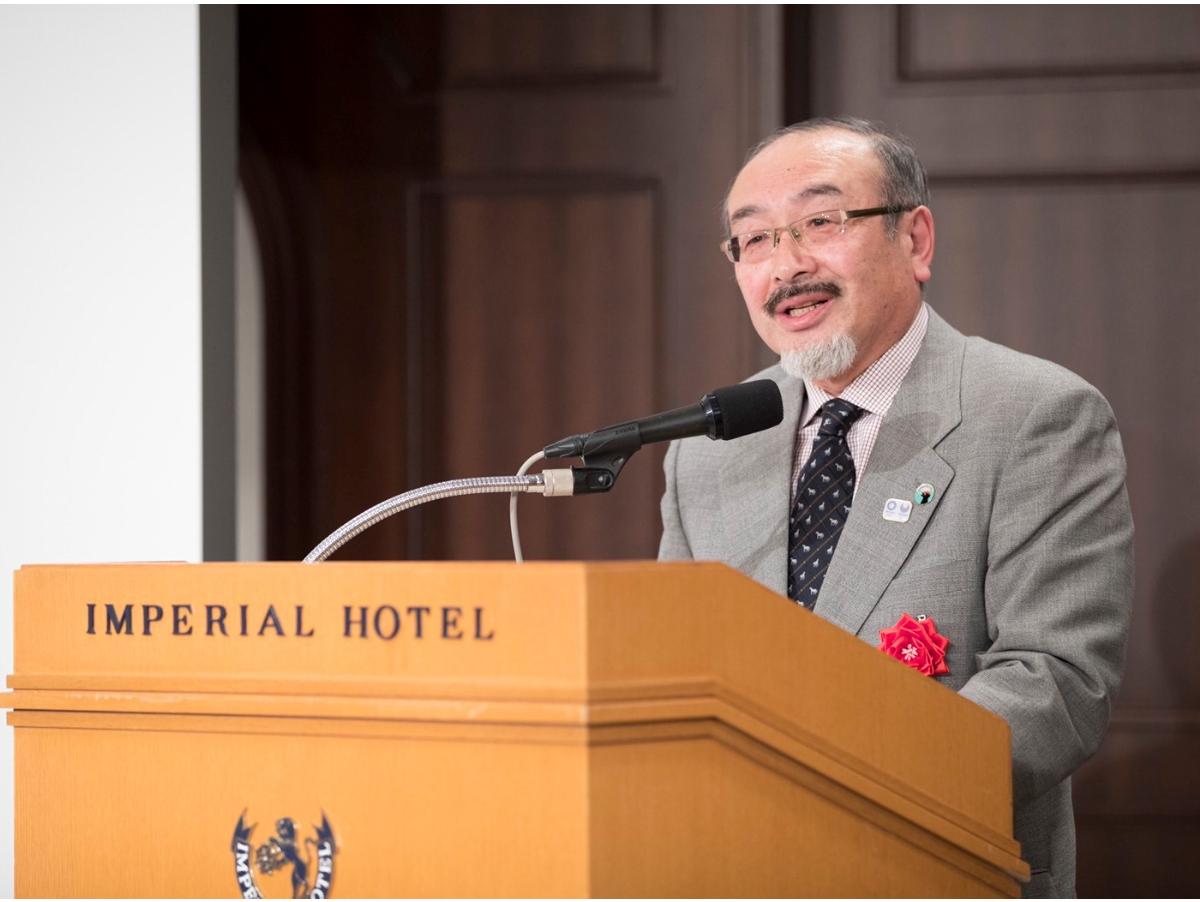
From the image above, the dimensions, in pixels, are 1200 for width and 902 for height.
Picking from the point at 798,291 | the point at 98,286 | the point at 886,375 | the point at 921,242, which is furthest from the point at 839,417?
the point at 98,286

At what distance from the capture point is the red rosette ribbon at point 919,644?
1830 mm

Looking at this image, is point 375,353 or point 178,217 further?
point 375,353

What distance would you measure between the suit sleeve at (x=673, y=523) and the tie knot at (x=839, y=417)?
0.30 m

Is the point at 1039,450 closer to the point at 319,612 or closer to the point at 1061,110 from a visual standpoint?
the point at 319,612

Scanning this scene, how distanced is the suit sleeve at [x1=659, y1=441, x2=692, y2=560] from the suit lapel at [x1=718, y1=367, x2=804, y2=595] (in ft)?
0.39

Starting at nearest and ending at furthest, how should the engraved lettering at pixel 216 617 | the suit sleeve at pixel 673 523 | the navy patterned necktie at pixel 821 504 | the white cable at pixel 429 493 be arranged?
the engraved lettering at pixel 216 617, the white cable at pixel 429 493, the navy patterned necktie at pixel 821 504, the suit sleeve at pixel 673 523

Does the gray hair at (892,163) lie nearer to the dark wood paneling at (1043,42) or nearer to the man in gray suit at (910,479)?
the man in gray suit at (910,479)

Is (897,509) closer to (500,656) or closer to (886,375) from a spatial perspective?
(886,375)

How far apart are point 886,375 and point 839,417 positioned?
95mm

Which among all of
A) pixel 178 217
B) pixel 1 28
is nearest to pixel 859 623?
pixel 178 217

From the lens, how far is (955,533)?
6.20 feet

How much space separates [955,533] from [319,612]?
3.40 ft

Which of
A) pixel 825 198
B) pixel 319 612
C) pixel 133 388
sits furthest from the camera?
pixel 133 388

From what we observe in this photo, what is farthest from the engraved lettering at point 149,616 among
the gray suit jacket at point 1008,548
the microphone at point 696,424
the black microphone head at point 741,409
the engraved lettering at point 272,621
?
the gray suit jacket at point 1008,548
